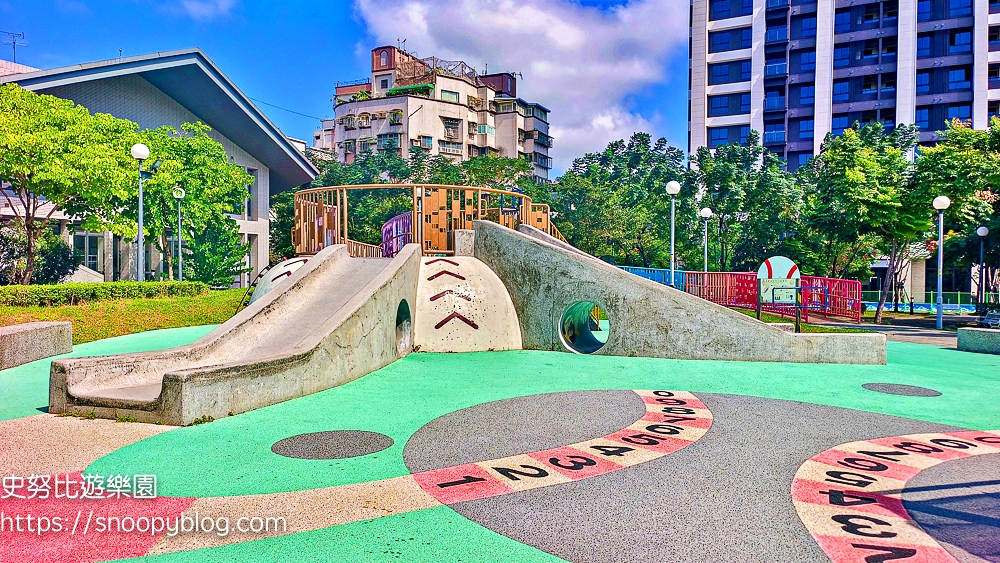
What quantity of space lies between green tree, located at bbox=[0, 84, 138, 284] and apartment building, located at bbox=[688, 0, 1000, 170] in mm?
52107

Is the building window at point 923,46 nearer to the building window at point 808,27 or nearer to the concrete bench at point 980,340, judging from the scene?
the building window at point 808,27

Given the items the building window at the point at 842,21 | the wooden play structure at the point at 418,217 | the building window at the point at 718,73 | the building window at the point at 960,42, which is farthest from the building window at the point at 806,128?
the wooden play structure at the point at 418,217

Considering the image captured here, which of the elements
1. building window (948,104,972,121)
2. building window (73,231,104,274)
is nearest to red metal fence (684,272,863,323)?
building window (73,231,104,274)

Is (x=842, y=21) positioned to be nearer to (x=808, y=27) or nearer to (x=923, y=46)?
(x=808, y=27)

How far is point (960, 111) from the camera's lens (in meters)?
54.5

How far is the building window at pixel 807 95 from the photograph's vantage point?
58609 mm

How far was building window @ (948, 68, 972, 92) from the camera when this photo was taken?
54469 mm

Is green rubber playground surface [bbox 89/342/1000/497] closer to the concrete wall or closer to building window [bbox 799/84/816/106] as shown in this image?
the concrete wall

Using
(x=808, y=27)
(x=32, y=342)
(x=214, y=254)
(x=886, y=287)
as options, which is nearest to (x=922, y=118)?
(x=808, y=27)

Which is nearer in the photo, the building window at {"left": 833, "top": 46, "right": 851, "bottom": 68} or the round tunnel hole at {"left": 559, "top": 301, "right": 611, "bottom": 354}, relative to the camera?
the round tunnel hole at {"left": 559, "top": 301, "right": 611, "bottom": 354}

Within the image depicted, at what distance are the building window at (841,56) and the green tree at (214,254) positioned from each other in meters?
54.8

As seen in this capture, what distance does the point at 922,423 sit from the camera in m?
8.06

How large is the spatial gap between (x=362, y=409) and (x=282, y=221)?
141ft

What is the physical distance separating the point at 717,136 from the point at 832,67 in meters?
11.5
